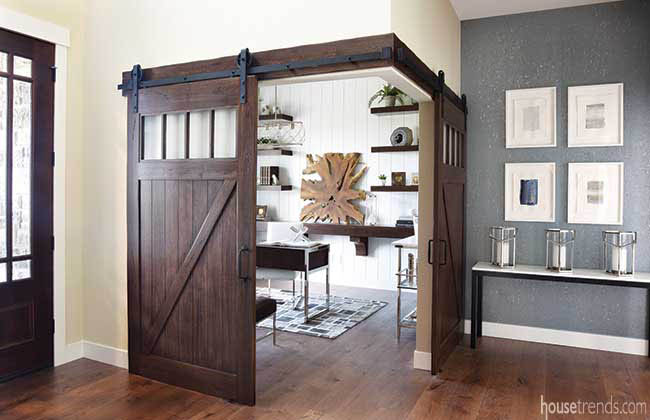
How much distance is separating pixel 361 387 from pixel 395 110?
157 inches

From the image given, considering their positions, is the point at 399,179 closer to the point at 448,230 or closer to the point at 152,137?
the point at 448,230

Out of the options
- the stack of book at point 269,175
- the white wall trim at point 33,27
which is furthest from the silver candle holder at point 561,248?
the white wall trim at point 33,27

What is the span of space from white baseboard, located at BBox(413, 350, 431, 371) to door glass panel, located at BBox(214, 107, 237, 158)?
2.13 m

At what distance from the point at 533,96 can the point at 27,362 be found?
15.6 feet

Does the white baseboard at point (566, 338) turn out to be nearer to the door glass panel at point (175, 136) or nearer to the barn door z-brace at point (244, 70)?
the barn door z-brace at point (244, 70)

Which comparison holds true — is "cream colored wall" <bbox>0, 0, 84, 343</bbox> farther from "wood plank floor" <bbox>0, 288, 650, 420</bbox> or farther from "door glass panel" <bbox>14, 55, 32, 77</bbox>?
"wood plank floor" <bbox>0, 288, 650, 420</bbox>

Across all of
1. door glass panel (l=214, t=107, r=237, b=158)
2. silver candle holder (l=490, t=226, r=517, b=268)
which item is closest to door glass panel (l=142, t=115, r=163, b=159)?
door glass panel (l=214, t=107, r=237, b=158)

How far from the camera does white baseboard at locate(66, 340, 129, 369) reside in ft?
13.1

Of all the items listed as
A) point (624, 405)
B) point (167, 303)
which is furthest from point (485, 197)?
point (167, 303)

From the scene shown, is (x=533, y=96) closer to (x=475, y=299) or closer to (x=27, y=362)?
(x=475, y=299)

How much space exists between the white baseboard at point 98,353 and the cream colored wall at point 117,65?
5 centimetres

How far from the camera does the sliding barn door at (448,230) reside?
3.90 m

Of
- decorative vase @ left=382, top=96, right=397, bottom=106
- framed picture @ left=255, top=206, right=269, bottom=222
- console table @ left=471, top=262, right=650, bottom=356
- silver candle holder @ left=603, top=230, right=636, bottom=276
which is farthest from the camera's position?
Result: framed picture @ left=255, top=206, right=269, bottom=222

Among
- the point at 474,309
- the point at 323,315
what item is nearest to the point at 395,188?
the point at 323,315
